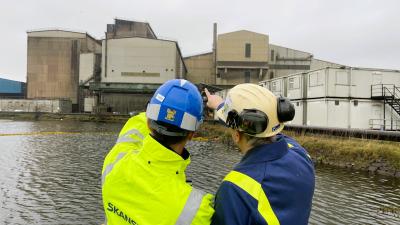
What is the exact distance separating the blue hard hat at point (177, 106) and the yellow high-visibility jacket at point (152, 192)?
0.15 meters

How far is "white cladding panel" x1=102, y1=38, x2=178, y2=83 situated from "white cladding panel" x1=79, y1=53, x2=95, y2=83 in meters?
5.98

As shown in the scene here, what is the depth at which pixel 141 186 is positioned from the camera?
196cm

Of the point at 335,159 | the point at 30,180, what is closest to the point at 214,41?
the point at 335,159

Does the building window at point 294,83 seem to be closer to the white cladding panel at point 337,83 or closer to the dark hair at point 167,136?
the white cladding panel at point 337,83

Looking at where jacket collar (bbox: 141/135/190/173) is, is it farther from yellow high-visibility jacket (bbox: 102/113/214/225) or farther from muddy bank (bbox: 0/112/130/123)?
muddy bank (bbox: 0/112/130/123)

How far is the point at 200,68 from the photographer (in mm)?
82562

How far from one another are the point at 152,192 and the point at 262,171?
57 centimetres

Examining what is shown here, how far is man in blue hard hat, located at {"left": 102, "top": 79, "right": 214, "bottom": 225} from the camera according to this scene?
1898mm

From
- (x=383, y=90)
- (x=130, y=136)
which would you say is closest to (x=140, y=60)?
(x=383, y=90)

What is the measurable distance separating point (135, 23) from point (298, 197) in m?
84.6

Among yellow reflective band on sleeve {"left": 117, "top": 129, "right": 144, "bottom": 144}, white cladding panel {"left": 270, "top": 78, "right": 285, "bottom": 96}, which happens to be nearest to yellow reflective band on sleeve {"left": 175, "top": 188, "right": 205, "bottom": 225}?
yellow reflective band on sleeve {"left": 117, "top": 129, "right": 144, "bottom": 144}

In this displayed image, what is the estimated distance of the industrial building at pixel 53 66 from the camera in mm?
84938

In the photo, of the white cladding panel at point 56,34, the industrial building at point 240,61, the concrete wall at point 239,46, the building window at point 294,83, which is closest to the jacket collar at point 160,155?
the building window at point 294,83

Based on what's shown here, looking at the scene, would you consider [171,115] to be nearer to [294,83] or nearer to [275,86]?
[294,83]
